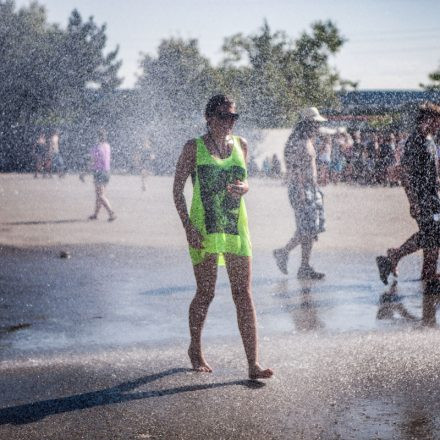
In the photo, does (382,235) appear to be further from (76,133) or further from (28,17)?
(28,17)

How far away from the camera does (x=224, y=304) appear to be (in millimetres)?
6625

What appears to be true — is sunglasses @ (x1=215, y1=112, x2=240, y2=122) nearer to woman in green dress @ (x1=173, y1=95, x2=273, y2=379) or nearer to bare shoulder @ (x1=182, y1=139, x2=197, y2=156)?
woman in green dress @ (x1=173, y1=95, x2=273, y2=379)

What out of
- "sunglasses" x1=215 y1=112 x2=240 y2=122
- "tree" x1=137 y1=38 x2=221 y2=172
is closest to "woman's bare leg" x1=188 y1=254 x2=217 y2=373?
"sunglasses" x1=215 y1=112 x2=240 y2=122

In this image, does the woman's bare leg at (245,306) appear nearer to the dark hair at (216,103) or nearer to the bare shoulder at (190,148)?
the bare shoulder at (190,148)

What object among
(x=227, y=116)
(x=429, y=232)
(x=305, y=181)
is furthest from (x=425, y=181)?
(x=227, y=116)

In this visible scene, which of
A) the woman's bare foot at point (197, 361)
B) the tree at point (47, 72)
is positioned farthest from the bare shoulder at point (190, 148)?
the tree at point (47, 72)

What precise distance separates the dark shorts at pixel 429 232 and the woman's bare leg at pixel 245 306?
3.31 m

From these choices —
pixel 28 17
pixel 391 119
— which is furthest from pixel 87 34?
pixel 391 119

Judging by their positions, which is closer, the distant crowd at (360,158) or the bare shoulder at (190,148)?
the bare shoulder at (190,148)

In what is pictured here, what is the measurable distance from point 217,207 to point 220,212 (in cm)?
3

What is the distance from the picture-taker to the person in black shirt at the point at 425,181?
7047 millimetres

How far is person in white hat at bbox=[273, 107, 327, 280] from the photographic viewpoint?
25.1 feet

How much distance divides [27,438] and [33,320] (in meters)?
2.62

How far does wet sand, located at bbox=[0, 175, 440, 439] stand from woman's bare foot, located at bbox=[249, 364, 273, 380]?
0.07 meters
